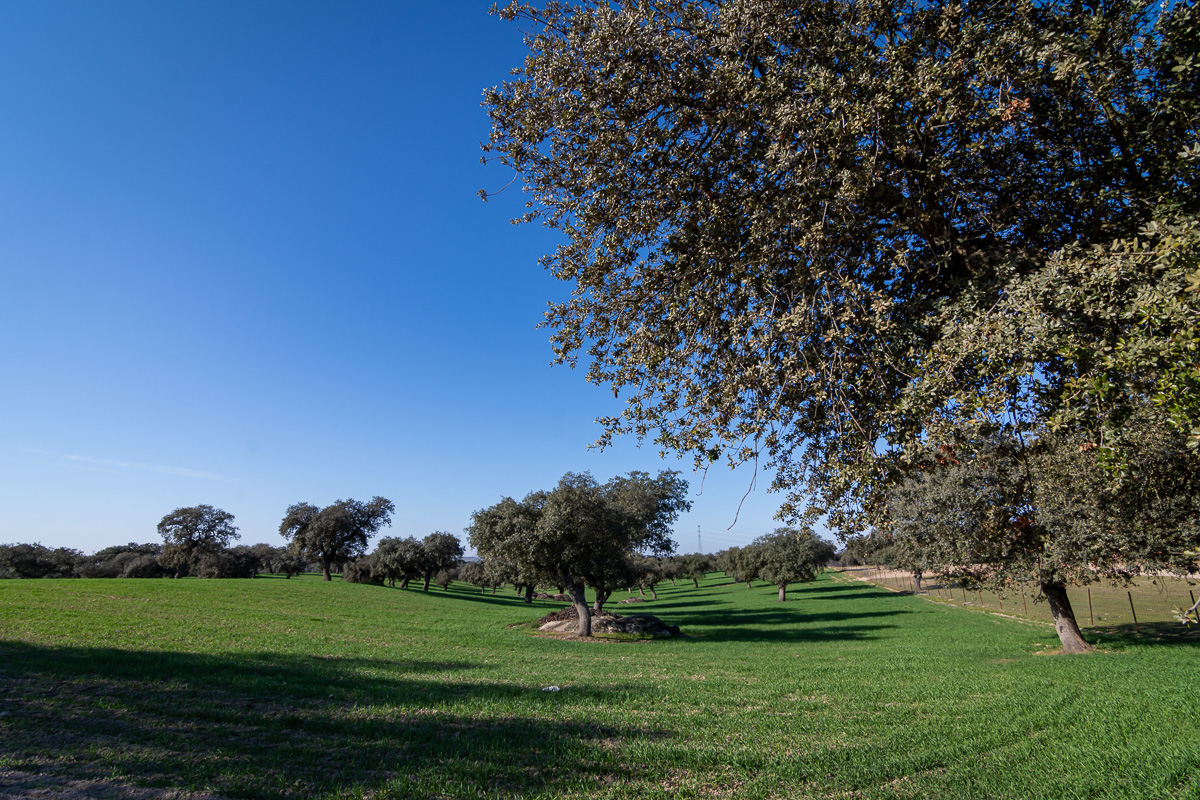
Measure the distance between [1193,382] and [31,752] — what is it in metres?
12.5

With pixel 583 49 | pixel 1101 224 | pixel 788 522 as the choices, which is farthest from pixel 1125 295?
pixel 583 49

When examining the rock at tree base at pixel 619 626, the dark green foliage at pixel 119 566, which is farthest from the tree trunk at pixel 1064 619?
the dark green foliage at pixel 119 566

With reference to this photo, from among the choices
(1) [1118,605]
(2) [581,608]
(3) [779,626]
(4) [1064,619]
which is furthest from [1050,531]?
(1) [1118,605]

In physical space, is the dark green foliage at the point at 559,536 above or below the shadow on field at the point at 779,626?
above

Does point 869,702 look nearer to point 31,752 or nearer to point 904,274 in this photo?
point 904,274

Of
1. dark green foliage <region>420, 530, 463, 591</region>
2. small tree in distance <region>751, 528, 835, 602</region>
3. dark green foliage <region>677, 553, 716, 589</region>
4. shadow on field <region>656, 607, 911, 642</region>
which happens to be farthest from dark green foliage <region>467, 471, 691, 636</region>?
dark green foliage <region>677, 553, 716, 589</region>

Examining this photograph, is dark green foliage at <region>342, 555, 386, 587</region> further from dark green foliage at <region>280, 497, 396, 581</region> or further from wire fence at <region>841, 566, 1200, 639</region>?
wire fence at <region>841, 566, 1200, 639</region>

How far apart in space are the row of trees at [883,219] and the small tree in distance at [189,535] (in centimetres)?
8601

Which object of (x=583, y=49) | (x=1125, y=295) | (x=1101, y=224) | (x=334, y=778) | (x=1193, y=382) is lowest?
(x=334, y=778)

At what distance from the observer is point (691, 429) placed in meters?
7.62

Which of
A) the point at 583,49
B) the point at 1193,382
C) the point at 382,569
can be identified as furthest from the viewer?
the point at 382,569

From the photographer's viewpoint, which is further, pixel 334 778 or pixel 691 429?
pixel 691 429

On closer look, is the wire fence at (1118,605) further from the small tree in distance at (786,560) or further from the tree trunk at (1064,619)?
the small tree in distance at (786,560)

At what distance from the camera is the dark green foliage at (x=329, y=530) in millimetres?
74375
